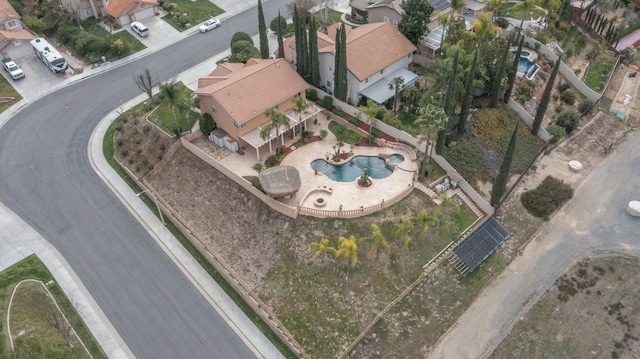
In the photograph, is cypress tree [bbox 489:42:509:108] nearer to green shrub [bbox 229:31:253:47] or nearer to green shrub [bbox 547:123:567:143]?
green shrub [bbox 547:123:567:143]

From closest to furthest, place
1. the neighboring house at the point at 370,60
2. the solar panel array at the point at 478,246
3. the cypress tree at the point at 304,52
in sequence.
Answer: the solar panel array at the point at 478,246 < the cypress tree at the point at 304,52 < the neighboring house at the point at 370,60

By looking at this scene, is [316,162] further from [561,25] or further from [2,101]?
[561,25]

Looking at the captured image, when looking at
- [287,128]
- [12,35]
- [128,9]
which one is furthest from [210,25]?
[287,128]

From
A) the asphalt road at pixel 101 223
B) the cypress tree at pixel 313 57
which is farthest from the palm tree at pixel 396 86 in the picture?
the asphalt road at pixel 101 223

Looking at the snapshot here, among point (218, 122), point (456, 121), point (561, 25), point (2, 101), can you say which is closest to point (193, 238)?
point (218, 122)

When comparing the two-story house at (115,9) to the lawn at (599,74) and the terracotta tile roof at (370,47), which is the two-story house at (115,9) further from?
the lawn at (599,74)

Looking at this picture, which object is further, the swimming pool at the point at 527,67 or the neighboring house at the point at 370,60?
the swimming pool at the point at 527,67
